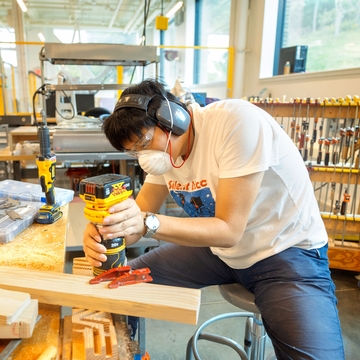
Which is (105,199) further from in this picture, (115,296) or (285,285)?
(285,285)

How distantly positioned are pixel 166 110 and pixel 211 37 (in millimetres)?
6392

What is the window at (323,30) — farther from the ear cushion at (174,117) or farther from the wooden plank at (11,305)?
the wooden plank at (11,305)

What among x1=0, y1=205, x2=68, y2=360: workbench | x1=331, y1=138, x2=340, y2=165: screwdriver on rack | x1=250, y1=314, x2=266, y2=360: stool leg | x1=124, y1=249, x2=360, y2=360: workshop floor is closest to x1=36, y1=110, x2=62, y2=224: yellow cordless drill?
x1=0, y1=205, x2=68, y2=360: workbench

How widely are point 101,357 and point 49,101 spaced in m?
3.72

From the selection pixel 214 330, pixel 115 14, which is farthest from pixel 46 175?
pixel 115 14

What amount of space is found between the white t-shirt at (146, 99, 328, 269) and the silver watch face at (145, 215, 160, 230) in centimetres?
22

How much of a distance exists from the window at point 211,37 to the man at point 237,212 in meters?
5.21

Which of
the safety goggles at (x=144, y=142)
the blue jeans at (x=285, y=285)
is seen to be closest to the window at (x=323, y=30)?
the blue jeans at (x=285, y=285)

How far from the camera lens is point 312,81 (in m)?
3.19

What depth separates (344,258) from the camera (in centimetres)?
229

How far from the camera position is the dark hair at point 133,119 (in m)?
0.93

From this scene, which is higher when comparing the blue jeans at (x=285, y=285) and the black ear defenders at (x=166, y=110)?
the black ear defenders at (x=166, y=110)

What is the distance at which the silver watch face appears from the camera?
0.84 m

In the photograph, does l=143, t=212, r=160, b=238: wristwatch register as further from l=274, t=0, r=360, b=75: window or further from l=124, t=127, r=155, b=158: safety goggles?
l=274, t=0, r=360, b=75: window
